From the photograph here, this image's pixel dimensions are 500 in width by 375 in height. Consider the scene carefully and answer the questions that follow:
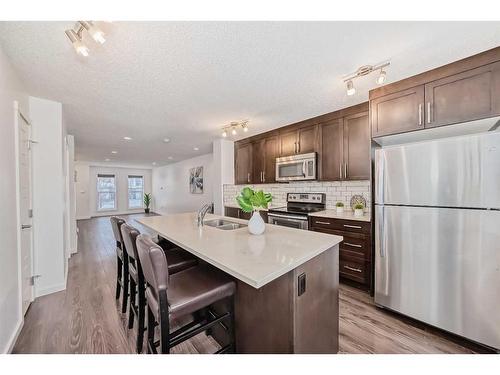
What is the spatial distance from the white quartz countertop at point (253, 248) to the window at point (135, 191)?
940cm

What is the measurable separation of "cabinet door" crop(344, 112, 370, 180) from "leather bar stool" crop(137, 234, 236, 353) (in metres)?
2.31

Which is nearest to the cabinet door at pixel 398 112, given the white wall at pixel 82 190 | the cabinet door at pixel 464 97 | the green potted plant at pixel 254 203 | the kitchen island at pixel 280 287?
the cabinet door at pixel 464 97

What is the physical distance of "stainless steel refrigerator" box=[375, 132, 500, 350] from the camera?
1.50 m

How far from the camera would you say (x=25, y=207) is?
80.1 inches

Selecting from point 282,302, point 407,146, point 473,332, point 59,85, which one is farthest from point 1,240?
point 473,332

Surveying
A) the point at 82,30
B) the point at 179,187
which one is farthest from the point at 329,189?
the point at 179,187

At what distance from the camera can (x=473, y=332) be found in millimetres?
1556

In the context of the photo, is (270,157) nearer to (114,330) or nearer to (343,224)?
(343,224)

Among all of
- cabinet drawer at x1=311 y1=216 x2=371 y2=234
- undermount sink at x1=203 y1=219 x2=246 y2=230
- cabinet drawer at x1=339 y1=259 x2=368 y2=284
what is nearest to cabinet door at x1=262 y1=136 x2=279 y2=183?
cabinet drawer at x1=311 y1=216 x2=371 y2=234

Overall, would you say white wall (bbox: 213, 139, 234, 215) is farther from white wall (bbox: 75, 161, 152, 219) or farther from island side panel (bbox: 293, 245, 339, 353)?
white wall (bbox: 75, 161, 152, 219)

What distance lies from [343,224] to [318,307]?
1.55 m

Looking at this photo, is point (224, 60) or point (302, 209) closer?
point (224, 60)

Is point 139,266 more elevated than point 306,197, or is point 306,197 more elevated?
point 306,197
